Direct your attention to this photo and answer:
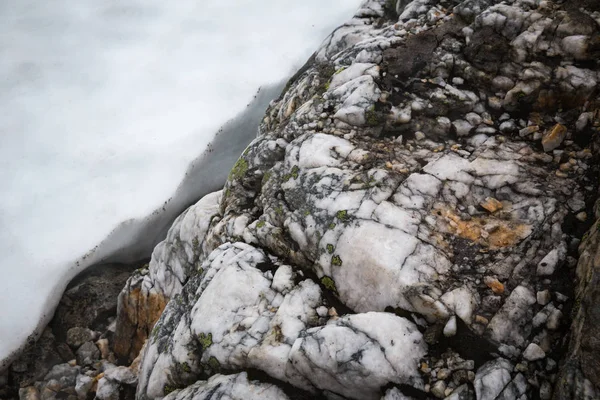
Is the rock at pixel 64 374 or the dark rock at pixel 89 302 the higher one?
the dark rock at pixel 89 302

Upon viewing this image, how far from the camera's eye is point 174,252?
12.1 m

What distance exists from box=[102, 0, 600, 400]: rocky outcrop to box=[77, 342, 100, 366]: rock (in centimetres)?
718

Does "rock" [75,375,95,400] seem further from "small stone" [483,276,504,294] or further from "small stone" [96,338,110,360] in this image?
"small stone" [483,276,504,294]

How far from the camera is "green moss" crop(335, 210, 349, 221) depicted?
7.62 meters

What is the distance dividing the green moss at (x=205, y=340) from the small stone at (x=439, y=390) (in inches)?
171

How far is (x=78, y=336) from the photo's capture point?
1519cm

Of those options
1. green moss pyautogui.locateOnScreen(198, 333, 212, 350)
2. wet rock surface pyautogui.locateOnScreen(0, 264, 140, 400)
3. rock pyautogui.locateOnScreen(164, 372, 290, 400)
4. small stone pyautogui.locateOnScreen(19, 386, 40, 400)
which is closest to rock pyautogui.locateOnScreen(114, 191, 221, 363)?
wet rock surface pyautogui.locateOnScreen(0, 264, 140, 400)

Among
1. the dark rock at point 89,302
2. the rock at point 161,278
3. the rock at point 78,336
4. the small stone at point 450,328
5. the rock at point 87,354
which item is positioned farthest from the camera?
the dark rock at point 89,302

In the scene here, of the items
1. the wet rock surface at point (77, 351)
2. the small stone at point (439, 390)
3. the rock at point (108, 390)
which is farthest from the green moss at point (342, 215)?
the rock at point (108, 390)

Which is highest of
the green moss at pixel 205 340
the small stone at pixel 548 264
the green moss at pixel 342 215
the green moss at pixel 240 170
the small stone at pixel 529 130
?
the green moss at pixel 240 170

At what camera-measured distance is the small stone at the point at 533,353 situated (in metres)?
5.32

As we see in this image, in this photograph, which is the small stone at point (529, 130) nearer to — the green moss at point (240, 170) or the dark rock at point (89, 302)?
the green moss at point (240, 170)

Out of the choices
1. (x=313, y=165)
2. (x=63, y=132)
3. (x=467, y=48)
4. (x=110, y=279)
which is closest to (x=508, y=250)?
(x=313, y=165)

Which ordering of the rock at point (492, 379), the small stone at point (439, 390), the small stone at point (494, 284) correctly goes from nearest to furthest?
the rock at point (492, 379) < the small stone at point (439, 390) < the small stone at point (494, 284)
